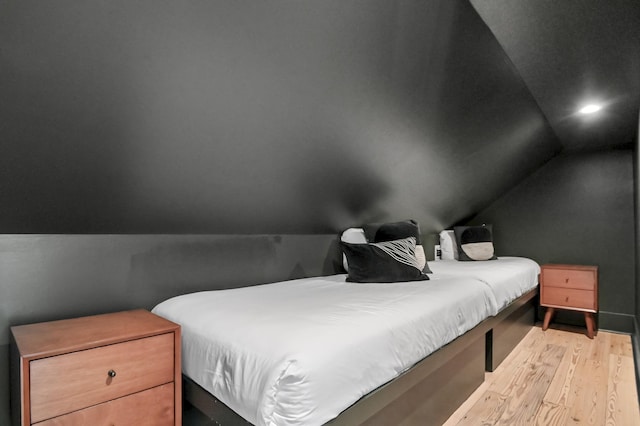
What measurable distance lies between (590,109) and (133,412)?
11.6ft

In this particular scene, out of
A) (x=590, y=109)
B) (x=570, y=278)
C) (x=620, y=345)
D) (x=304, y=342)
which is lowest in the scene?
(x=620, y=345)

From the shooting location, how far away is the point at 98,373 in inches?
45.7

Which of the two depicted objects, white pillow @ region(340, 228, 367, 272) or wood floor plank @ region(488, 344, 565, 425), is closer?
wood floor plank @ region(488, 344, 565, 425)

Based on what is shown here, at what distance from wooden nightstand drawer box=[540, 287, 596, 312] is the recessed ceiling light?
159 centimetres

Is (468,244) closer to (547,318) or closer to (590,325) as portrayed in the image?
(547,318)

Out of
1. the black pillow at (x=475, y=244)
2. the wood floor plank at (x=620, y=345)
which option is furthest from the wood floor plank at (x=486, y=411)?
the black pillow at (x=475, y=244)

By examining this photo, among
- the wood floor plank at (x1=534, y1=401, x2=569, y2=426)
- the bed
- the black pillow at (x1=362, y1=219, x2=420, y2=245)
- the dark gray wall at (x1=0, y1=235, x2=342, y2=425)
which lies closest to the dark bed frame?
the bed

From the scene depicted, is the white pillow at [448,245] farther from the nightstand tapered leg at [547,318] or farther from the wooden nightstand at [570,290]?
the nightstand tapered leg at [547,318]

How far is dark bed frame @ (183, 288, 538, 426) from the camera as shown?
1.22 meters

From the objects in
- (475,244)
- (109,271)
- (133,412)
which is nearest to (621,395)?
(475,244)

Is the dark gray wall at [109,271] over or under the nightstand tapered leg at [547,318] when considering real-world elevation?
over

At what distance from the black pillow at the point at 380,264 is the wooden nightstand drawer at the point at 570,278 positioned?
1937mm

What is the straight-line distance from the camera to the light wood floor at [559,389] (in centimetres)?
186

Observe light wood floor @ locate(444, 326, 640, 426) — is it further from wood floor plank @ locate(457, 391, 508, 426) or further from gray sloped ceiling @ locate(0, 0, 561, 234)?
gray sloped ceiling @ locate(0, 0, 561, 234)
